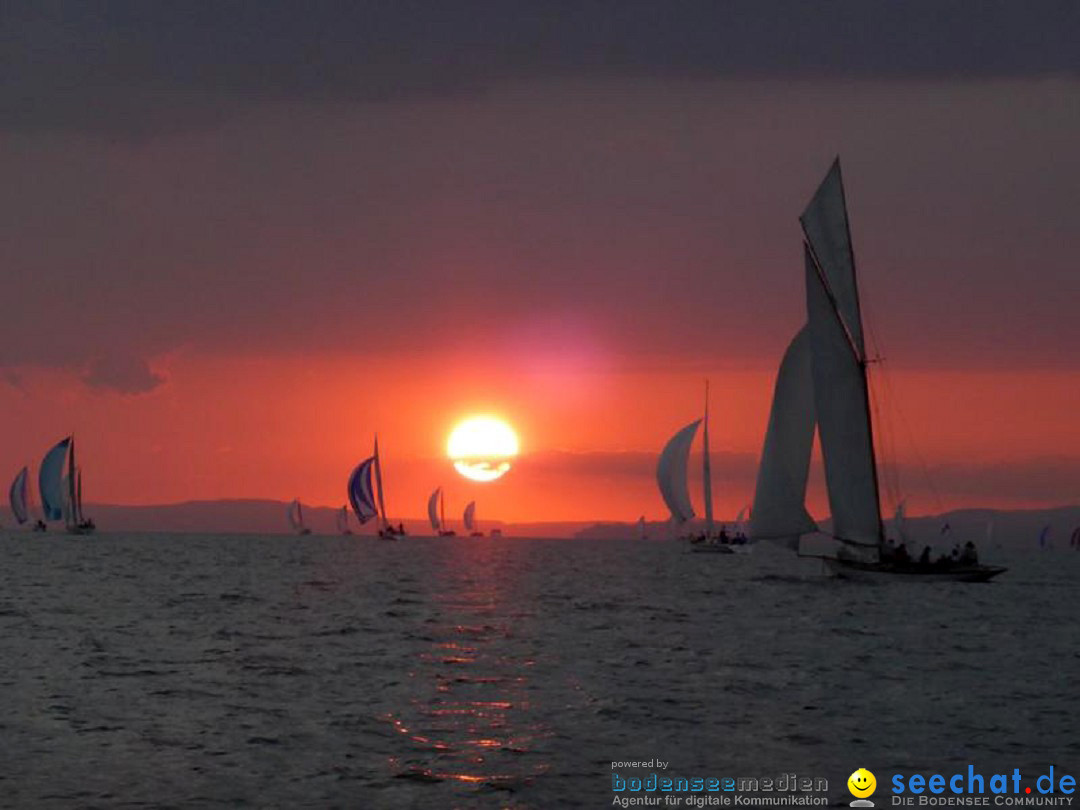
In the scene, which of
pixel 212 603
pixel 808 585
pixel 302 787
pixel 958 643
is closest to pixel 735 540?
pixel 808 585

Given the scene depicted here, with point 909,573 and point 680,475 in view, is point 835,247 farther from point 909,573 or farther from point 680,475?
point 680,475

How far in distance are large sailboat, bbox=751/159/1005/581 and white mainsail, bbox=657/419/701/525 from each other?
268ft

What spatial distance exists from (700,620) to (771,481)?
18.9m

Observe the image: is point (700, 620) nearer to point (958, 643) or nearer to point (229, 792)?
point (958, 643)

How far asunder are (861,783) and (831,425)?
55.4 m

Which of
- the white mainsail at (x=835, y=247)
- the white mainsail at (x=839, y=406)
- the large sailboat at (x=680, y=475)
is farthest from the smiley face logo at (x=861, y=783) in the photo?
the large sailboat at (x=680, y=475)

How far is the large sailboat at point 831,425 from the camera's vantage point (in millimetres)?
83062

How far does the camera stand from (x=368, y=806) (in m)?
26.0

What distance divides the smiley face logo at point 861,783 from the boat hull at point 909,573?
57853 mm

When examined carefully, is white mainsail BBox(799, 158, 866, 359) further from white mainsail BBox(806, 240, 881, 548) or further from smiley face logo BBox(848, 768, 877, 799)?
smiley face logo BBox(848, 768, 877, 799)

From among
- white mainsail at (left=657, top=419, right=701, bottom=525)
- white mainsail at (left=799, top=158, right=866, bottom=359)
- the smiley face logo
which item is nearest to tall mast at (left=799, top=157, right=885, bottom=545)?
white mainsail at (left=799, top=158, right=866, bottom=359)

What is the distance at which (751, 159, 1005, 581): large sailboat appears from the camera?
83062mm

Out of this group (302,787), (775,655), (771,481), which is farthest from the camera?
(771,481)

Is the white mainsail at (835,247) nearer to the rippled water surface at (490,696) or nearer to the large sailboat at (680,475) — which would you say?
the rippled water surface at (490,696)
